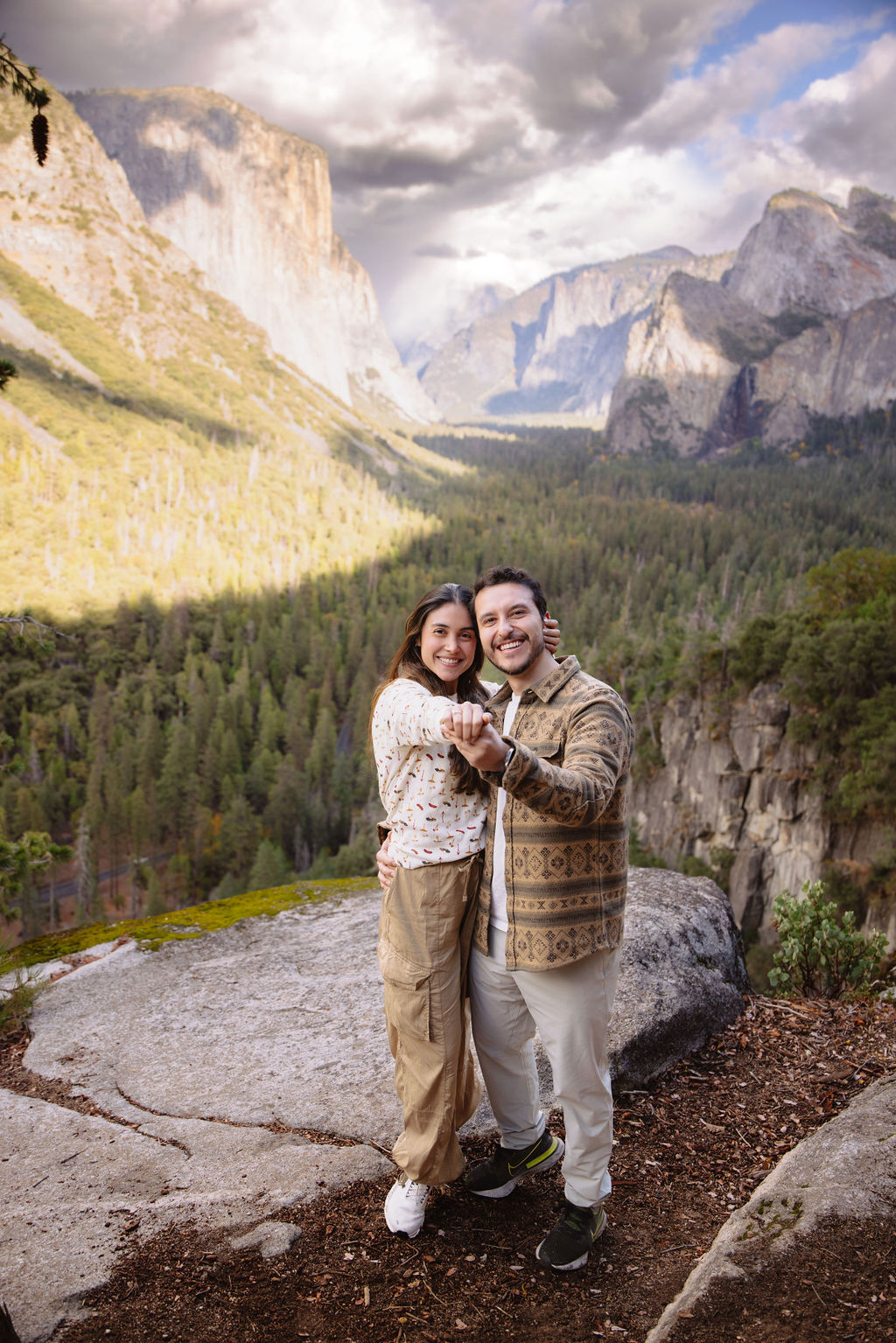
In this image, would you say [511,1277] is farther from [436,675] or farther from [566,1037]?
[436,675]

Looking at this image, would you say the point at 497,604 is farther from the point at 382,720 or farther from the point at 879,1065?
the point at 879,1065

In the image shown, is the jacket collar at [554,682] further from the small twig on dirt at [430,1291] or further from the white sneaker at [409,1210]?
the small twig on dirt at [430,1291]

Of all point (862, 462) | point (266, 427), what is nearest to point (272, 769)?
point (266, 427)

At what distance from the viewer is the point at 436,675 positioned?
3809 mm

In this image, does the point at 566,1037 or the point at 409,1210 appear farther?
→ the point at 409,1210

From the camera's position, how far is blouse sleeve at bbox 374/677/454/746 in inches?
128

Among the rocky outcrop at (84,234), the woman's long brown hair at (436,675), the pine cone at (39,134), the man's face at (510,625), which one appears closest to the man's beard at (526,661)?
the man's face at (510,625)

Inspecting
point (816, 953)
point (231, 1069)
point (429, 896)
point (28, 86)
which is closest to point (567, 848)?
point (429, 896)

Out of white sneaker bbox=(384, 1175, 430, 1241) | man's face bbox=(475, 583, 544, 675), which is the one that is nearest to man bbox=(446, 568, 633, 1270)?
man's face bbox=(475, 583, 544, 675)

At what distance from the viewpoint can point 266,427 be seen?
18112cm

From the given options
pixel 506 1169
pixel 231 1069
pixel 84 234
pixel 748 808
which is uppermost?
pixel 84 234

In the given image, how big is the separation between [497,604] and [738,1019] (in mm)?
5007

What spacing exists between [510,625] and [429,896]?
1366mm

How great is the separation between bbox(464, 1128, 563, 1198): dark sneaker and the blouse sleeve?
8.20 feet
